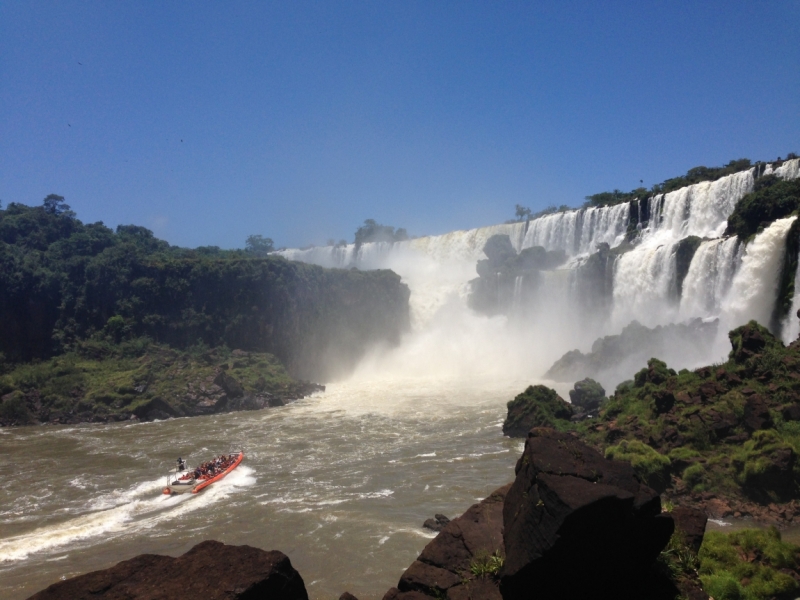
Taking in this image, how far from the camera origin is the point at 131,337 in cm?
4488

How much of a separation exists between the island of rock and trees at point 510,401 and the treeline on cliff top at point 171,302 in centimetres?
16

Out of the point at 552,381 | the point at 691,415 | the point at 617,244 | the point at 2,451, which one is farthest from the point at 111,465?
the point at 617,244

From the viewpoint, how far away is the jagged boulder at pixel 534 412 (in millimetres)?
23547

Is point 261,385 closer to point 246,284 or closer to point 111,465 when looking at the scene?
point 246,284

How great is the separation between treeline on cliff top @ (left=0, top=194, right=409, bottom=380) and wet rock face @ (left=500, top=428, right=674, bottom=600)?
42795mm

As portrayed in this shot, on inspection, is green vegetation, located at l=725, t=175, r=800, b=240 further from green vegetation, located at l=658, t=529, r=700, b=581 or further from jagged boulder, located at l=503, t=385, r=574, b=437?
green vegetation, located at l=658, t=529, r=700, b=581

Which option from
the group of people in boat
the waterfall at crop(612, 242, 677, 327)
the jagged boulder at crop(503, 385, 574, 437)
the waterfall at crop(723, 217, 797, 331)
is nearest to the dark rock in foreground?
the group of people in boat

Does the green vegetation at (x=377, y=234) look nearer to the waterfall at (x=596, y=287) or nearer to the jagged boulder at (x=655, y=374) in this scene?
the waterfall at (x=596, y=287)

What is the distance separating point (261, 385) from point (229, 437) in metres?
12.0

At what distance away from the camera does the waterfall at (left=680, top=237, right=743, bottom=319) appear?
31297 millimetres

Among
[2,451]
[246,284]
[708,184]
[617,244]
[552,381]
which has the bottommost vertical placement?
[2,451]

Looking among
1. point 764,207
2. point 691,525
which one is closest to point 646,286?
point 764,207

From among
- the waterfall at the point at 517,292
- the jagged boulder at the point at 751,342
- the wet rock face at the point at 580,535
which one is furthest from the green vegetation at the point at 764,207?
the wet rock face at the point at 580,535

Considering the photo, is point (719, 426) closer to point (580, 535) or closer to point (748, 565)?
point (748, 565)
